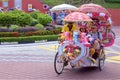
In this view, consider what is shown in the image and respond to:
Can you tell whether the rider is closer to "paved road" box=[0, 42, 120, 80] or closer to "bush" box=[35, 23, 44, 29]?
"paved road" box=[0, 42, 120, 80]

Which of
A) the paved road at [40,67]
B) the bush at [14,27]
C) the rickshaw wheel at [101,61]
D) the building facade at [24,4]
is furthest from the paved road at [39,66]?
the building facade at [24,4]

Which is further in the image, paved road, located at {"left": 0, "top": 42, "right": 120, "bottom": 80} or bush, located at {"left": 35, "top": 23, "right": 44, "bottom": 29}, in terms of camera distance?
bush, located at {"left": 35, "top": 23, "right": 44, "bottom": 29}

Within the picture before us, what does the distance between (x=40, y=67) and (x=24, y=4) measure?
21.6 meters

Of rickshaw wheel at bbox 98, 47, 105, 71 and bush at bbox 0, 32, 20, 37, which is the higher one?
rickshaw wheel at bbox 98, 47, 105, 71

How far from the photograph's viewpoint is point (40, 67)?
39.8 ft

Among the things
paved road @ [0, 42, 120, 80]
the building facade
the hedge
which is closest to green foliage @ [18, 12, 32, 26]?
the hedge

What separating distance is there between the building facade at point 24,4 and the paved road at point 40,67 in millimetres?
16469

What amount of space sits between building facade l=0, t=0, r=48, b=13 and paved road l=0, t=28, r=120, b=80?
648 inches

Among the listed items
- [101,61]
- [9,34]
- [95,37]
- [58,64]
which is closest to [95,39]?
[95,37]

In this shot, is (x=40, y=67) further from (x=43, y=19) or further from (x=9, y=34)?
(x=43, y=19)

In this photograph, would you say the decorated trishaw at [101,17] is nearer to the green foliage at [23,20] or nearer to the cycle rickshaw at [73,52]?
the cycle rickshaw at [73,52]

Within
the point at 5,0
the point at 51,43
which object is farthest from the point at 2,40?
the point at 5,0

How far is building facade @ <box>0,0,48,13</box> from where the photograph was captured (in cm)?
3291

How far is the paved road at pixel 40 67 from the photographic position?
10.7m
